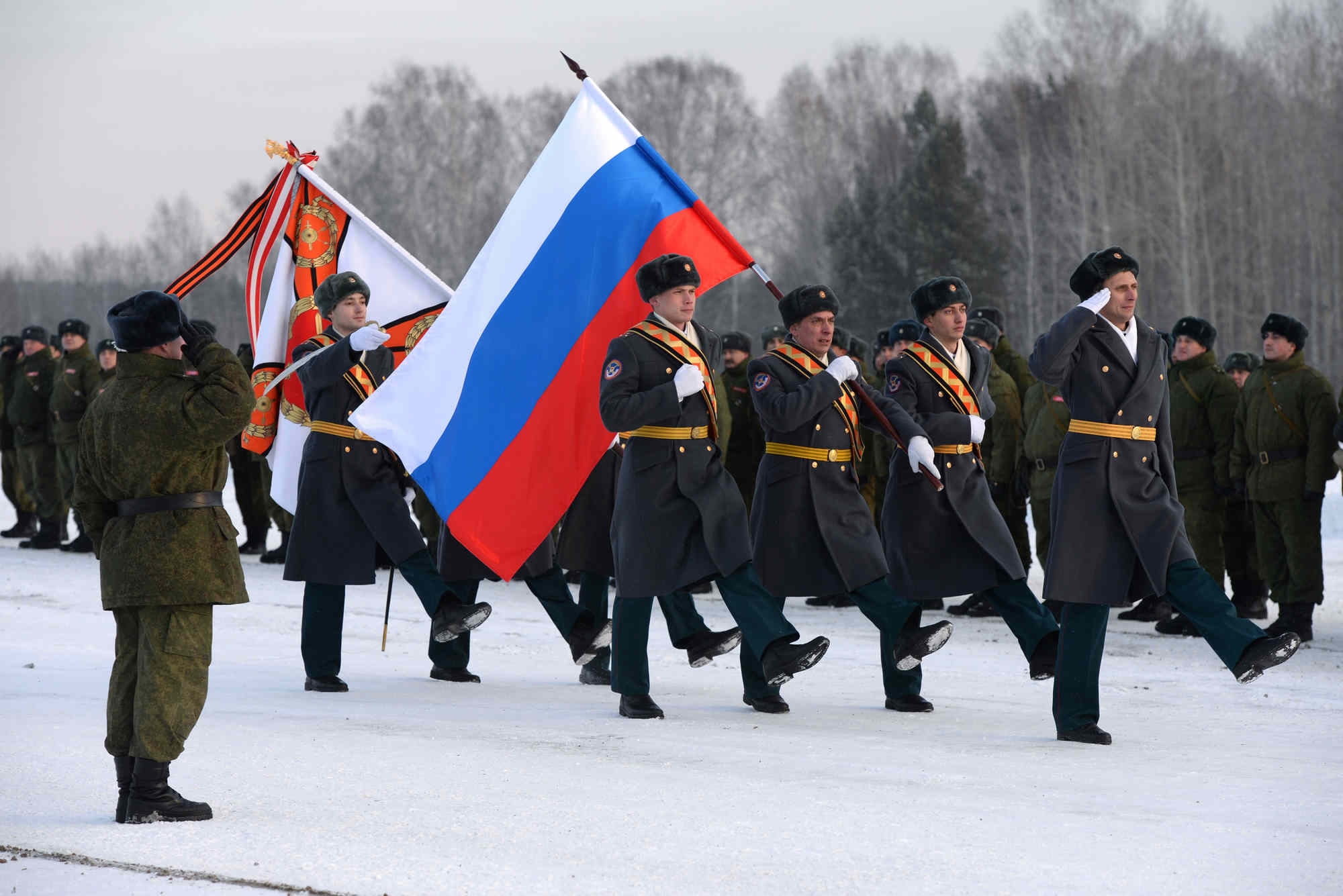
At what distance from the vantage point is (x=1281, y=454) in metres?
9.87

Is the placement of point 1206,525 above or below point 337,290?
below

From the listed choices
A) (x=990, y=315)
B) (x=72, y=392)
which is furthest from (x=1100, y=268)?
(x=72, y=392)

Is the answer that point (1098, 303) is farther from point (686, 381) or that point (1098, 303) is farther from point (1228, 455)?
point (1228, 455)

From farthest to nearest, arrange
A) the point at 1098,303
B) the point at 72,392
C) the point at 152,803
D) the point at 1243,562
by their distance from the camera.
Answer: the point at 72,392 → the point at 1243,562 → the point at 1098,303 → the point at 152,803

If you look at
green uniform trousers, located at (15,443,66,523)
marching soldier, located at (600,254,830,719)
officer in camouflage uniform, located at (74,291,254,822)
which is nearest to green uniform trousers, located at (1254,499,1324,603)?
marching soldier, located at (600,254,830,719)

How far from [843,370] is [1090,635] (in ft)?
4.76

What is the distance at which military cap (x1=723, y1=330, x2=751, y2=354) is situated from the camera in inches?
525

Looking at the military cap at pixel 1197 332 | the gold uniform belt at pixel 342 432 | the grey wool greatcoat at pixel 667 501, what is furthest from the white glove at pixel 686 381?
the military cap at pixel 1197 332

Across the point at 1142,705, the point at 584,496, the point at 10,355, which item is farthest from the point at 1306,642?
the point at 10,355

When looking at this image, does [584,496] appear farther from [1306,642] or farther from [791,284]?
[791,284]

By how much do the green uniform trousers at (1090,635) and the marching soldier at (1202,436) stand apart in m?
4.21

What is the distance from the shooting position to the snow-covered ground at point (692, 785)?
14.6 feet

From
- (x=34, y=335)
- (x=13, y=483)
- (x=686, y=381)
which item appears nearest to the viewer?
(x=686, y=381)

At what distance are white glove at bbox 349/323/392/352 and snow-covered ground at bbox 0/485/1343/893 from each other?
Result: 1.58 m
